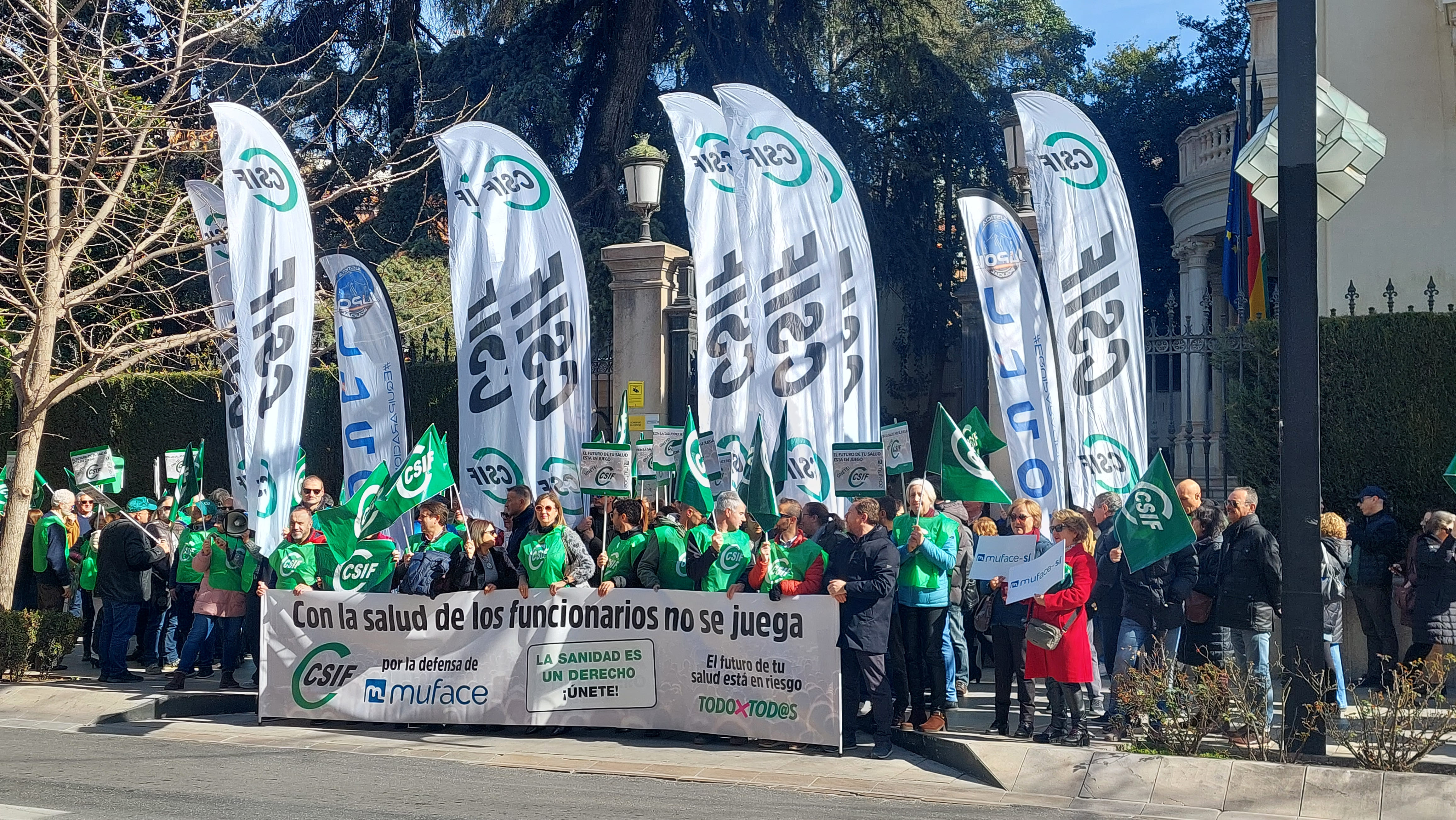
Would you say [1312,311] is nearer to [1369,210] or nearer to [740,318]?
[740,318]

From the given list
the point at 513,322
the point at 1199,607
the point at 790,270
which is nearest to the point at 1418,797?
the point at 1199,607

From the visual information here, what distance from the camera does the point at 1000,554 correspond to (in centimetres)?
933

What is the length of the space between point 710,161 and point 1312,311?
6.06 metres

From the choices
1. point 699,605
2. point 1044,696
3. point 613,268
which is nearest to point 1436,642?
point 1044,696

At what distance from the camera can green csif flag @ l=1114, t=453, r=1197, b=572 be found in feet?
28.7

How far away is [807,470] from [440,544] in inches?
131

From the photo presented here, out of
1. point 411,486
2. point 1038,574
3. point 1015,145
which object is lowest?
point 1038,574

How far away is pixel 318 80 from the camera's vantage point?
2314cm

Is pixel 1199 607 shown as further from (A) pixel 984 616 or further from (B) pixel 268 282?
(B) pixel 268 282

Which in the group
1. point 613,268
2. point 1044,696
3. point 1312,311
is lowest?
point 1044,696

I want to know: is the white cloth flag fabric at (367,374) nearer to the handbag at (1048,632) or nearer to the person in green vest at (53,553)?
the person in green vest at (53,553)

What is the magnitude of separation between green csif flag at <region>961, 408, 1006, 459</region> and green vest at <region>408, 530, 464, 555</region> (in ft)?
13.8

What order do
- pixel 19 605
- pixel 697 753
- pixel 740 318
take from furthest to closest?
pixel 19 605
pixel 740 318
pixel 697 753

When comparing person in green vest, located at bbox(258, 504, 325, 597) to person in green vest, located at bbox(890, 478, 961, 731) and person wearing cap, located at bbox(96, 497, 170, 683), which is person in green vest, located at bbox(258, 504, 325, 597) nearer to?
person wearing cap, located at bbox(96, 497, 170, 683)
